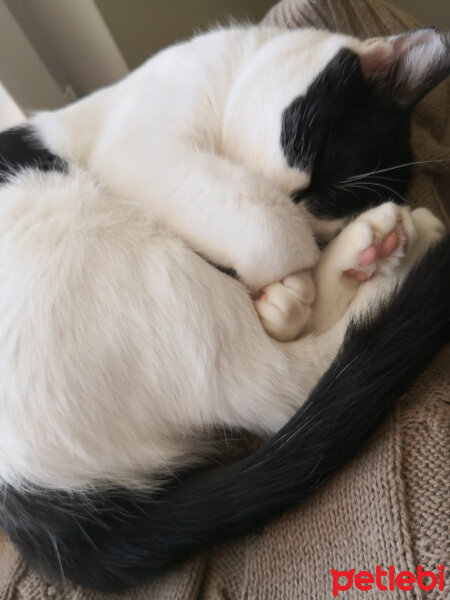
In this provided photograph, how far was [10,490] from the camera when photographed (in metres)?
0.65

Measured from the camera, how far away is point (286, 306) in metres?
0.74

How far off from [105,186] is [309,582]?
0.79m

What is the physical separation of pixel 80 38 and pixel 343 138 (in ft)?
4.09

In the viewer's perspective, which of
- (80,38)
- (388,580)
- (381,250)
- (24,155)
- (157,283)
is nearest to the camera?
(388,580)

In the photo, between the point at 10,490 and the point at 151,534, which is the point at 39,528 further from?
the point at 151,534

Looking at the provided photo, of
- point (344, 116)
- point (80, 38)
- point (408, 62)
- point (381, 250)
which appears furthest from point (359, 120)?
point (80, 38)

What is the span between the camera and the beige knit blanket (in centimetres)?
52

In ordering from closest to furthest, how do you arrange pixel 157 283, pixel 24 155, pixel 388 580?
pixel 388 580, pixel 157 283, pixel 24 155

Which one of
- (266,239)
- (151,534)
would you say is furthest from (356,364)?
(151,534)

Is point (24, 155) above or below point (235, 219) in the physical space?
above

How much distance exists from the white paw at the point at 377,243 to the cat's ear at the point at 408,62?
297 millimetres

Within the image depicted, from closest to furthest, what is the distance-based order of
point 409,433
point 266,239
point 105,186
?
point 409,433
point 266,239
point 105,186

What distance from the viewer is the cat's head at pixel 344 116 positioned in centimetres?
81

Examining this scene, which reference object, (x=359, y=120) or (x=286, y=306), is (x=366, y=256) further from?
(x=359, y=120)
